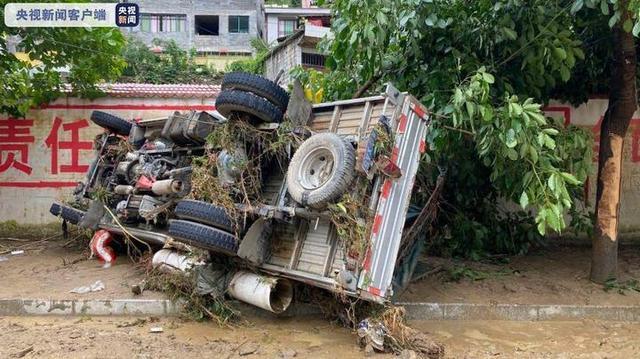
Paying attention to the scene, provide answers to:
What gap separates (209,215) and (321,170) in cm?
107

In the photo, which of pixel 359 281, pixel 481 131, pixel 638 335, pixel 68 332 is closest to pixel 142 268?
pixel 68 332

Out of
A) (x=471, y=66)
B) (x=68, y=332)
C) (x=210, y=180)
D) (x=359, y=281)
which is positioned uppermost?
(x=471, y=66)

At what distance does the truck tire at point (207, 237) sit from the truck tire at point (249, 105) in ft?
3.73

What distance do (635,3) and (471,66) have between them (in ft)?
5.80

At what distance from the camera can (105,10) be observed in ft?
23.1

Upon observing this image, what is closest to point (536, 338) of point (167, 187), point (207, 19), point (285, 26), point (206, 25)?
point (167, 187)

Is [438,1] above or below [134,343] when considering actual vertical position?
above

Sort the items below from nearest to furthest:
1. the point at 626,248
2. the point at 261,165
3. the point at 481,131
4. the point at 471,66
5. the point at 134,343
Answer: the point at 134,343
the point at 481,131
the point at 261,165
the point at 471,66
the point at 626,248

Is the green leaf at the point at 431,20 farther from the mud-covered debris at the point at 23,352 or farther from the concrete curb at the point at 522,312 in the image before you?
the mud-covered debris at the point at 23,352

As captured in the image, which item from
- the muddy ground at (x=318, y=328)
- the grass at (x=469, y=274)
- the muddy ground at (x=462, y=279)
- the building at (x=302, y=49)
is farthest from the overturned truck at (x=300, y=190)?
the building at (x=302, y=49)

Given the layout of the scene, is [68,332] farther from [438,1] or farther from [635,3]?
[635,3]

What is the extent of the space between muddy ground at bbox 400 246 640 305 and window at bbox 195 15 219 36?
2716 cm

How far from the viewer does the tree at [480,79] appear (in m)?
4.63

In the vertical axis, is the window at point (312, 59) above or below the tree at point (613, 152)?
above
